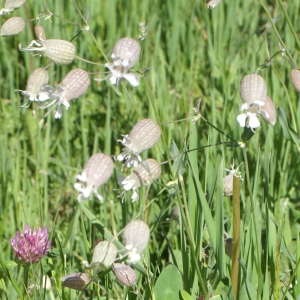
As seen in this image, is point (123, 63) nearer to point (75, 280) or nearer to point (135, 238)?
point (135, 238)

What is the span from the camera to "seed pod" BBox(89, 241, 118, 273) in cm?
106

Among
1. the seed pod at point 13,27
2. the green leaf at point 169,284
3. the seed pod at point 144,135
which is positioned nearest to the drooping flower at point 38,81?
the seed pod at point 13,27

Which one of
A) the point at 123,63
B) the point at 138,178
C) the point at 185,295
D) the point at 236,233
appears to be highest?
the point at 123,63

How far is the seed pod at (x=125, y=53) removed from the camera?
1.03 metres

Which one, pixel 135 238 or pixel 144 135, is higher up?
pixel 144 135

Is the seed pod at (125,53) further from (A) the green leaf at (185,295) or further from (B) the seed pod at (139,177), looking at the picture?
(A) the green leaf at (185,295)

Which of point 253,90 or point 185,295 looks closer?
point 253,90

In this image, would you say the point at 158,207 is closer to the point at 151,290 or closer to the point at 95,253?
the point at 151,290

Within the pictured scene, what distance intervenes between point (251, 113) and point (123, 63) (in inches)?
11.1

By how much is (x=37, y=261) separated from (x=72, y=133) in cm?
109

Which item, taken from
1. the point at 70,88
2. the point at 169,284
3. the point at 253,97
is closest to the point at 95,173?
the point at 70,88

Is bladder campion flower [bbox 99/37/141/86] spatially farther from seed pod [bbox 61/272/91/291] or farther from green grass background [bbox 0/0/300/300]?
seed pod [bbox 61/272/91/291]

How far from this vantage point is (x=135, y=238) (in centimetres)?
102

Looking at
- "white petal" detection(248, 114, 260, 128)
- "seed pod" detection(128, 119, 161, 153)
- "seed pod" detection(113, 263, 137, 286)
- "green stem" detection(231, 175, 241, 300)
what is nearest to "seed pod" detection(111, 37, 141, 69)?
"seed pod" detection(128, 119, 161, 153)
